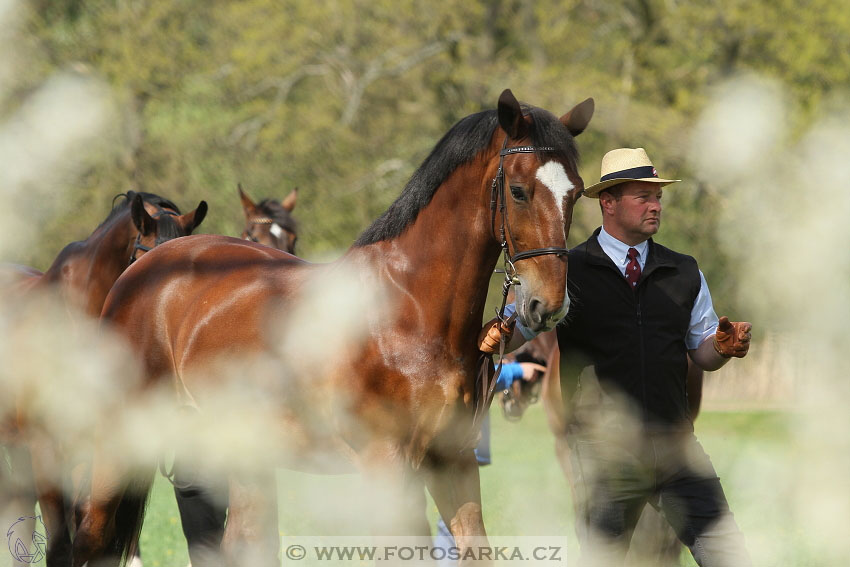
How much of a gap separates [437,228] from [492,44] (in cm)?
1878

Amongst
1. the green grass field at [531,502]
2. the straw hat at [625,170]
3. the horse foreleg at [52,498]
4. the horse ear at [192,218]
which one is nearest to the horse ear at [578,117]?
the straw hat at [625,170]

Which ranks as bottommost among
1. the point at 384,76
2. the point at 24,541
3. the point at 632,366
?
the point at 24,541

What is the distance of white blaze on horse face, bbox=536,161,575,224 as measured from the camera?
4.21 metres

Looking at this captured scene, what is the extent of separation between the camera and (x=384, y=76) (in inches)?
868

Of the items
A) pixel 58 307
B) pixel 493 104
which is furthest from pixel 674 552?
pixel 493 104

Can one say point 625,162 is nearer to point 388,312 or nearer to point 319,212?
point 388,312

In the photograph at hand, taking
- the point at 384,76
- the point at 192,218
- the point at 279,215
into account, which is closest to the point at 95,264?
the point at 192,218

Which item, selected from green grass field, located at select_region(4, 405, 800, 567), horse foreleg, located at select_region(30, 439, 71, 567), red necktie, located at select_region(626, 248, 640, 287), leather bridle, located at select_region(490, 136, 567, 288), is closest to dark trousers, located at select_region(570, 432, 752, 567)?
red necktie, located at select_region(626, 248, 640, 287)

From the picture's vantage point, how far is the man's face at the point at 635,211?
14.6 ft

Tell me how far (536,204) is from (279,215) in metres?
5.87

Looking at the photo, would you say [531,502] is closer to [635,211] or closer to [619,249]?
[619,249]

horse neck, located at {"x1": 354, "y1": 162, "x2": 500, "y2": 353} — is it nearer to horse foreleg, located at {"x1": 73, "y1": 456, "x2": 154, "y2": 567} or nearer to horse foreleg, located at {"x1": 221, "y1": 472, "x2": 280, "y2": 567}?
horse foreleg, located at {"x1": 221, "y1": 472, "x2": 280, "y2": 567}

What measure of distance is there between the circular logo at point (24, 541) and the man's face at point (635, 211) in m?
4.08

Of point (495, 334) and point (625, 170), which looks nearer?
point (495, 334)
